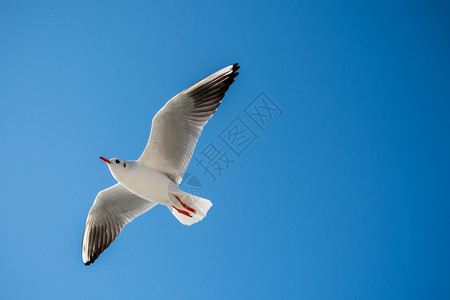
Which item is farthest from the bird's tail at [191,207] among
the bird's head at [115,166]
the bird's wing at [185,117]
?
the bird's head at [115,166]

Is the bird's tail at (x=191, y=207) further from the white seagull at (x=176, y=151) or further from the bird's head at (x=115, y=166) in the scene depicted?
the bird's head at (x=115, y=166)

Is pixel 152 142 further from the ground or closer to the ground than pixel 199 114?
closer to the ground

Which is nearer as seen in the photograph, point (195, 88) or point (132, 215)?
point (195, 88)

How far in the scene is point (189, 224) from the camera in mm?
4887

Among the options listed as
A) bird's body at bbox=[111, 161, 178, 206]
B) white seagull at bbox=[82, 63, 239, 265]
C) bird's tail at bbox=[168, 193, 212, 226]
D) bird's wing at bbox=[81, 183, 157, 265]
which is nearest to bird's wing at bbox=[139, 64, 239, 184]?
white seagull at bbox=[82, 63, 239, 265]

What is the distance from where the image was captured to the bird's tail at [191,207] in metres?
4.71

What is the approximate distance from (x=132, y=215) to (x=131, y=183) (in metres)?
1.00

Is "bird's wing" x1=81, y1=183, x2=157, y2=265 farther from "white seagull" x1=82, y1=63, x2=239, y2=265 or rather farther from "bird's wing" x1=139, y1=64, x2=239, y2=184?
"bird's wing" x1=139, y1=64, x2=239, y2=184

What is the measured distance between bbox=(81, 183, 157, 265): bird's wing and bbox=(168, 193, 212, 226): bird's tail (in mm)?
868

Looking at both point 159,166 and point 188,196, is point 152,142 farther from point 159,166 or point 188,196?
point 188,196

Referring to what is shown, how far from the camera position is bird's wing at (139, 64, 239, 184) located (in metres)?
4.66

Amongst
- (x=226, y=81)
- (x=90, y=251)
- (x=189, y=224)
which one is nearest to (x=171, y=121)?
(x=226, y=81)

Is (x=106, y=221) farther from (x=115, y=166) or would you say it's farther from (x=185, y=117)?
(x=185, y=117)

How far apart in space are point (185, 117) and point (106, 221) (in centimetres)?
181
